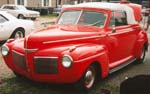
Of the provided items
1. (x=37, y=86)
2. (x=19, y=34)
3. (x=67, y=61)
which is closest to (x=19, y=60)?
(x=37, y=86)

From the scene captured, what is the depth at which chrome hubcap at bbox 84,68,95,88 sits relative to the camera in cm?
714

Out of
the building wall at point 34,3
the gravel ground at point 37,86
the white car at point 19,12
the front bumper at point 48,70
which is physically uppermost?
the front bumper at point 48,70

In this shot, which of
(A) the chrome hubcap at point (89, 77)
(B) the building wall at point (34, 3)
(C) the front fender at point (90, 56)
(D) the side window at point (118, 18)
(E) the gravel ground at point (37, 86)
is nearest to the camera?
(C) the front fender at point (90, 56)

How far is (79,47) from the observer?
7.09m

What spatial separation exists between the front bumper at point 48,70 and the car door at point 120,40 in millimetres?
1725

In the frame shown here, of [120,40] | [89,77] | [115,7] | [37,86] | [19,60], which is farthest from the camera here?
[115,7]

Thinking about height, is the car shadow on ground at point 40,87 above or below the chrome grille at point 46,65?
below

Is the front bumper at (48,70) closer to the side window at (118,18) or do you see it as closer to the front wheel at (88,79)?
the front wheel at (88,79)

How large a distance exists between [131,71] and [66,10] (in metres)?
2.29

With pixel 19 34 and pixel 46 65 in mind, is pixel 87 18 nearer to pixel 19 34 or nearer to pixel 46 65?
pixel 46 65

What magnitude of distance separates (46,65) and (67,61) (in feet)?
1.45

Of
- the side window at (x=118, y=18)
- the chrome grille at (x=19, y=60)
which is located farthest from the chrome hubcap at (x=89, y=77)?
the side window at (x=118, y=18)

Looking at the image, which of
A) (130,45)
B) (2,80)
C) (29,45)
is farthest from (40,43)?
(130,45)

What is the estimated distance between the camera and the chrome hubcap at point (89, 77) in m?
7.14
